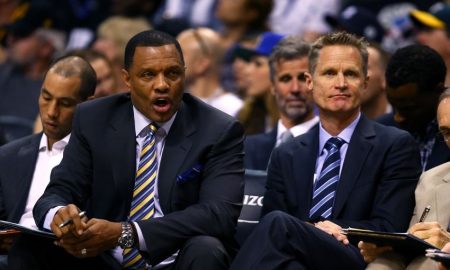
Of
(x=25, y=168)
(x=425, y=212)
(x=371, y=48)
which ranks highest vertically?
(x=371, y=48)

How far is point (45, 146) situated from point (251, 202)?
1.18 meters

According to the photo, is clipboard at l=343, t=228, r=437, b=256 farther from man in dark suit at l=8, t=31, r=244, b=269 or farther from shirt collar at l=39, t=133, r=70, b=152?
shirt collar at l=39, t=133, r=70, b=152

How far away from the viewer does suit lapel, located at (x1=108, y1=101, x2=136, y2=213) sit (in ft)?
19.2

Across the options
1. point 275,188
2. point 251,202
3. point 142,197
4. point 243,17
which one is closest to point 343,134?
point 275,188

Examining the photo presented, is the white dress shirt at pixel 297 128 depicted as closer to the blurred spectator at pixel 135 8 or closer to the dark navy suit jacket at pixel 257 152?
the dark navy suit jacket at pixel 257 152

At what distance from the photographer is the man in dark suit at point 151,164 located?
570 cm

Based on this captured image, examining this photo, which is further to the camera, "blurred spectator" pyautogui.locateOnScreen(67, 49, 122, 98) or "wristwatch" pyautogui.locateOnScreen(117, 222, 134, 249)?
"blurred spectator" pyautogui.locateOnScreen(67, 49, 122, 98)

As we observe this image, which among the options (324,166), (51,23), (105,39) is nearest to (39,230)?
(324,166)

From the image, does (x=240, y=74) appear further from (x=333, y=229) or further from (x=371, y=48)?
(x=333, y=229)

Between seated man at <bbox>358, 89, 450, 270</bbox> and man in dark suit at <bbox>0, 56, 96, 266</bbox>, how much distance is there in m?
1.91

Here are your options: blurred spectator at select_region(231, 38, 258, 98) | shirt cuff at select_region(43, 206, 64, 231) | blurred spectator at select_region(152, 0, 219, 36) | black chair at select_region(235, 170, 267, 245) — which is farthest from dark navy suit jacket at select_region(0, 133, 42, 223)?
blurred spectator at select_region(152, 0, 219, 36)

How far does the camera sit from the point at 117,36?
9766mm

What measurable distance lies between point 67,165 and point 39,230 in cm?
50

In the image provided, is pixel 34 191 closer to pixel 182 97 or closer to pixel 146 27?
pixel 182 97
